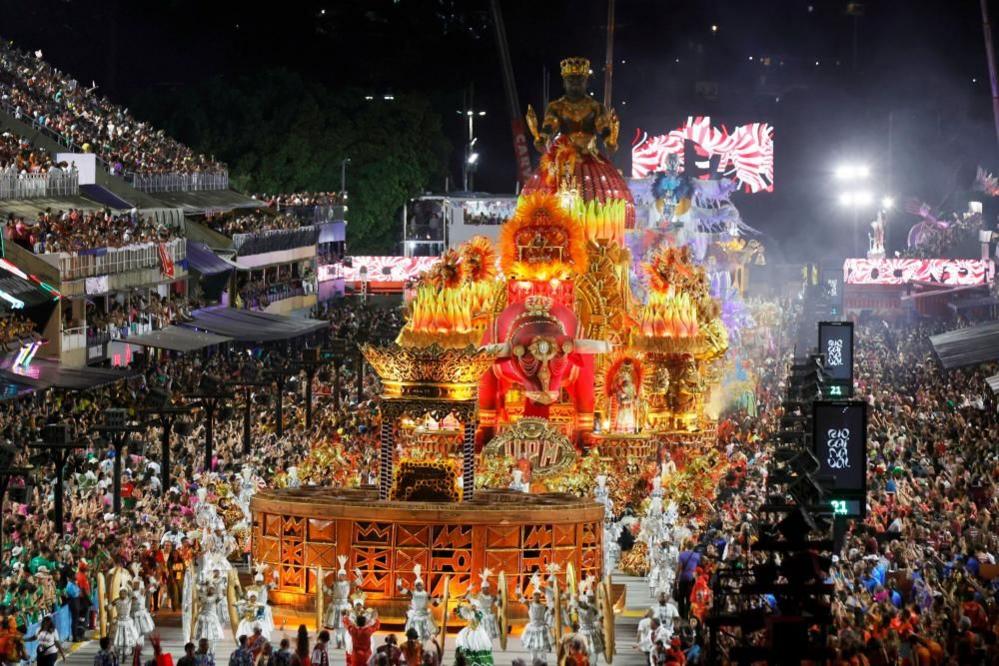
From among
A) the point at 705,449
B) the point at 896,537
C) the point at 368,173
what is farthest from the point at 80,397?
the point at 368,173

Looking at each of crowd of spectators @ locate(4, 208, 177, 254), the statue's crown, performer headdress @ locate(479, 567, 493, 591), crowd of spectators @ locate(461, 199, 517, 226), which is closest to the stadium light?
crowd of spectators @ locate(461, 199, 517, 226)

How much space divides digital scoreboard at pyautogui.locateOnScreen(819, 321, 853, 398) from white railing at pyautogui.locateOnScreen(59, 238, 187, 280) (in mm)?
16052

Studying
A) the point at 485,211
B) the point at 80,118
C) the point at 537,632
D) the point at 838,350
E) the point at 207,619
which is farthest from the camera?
the point at 485,211

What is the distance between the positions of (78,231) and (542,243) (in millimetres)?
12463

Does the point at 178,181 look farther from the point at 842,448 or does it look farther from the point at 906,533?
the point at 842,448

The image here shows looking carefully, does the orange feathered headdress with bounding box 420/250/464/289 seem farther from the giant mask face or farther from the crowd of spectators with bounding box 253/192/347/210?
the crowd of spectators with bounding box 253/192/347/210

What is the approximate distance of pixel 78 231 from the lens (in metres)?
50.8

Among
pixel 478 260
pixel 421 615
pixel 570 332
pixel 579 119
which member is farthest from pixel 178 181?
pixel 421 615

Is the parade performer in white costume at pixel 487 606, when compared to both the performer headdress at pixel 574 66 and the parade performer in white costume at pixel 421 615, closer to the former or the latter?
the parade performer in white costume at pixel 421 615

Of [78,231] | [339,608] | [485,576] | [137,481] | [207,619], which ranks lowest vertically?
[207,619]

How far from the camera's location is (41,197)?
54000 millimetres

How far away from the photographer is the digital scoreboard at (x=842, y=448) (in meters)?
30.4

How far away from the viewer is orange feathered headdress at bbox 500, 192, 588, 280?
143 feet

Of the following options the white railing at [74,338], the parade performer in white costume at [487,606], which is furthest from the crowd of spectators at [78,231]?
the parade performer in white costume at [487,606]
